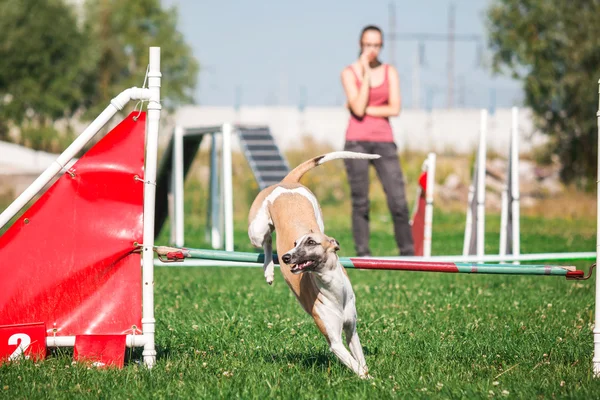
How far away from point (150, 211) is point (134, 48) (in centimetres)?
3692

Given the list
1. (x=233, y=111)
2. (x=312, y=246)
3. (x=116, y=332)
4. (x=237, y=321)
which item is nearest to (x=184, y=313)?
(x=237, y=321)

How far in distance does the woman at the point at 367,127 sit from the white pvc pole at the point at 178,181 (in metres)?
3.66

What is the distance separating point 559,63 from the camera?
2611cm

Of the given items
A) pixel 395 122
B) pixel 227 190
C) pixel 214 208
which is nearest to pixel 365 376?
pixel 227 190

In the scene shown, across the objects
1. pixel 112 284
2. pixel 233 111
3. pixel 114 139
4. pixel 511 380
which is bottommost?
pixel 511 380

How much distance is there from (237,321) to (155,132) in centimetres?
192

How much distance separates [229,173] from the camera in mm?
10844

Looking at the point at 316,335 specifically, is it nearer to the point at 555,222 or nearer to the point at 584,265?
the point at 584,265

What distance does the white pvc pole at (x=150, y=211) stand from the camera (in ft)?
15.2

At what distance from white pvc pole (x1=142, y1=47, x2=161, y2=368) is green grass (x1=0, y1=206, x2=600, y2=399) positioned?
201mm

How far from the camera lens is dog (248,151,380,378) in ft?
13.5

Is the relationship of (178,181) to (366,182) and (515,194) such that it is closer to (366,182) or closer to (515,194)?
(366,182)

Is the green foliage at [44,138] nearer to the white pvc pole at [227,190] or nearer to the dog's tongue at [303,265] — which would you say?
the white pvc pole at [227,190]

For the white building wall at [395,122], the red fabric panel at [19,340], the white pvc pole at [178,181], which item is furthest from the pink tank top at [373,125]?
the white building wall at [395,122]
